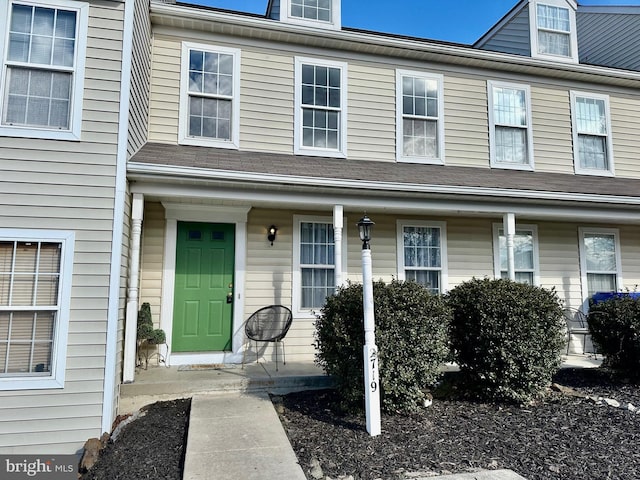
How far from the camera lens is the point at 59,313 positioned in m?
4.06

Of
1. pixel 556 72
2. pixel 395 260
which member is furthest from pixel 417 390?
pixel 556 72

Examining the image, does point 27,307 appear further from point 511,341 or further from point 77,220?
point 511,341

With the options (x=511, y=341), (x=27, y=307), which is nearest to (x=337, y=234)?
(x=511, y=341)

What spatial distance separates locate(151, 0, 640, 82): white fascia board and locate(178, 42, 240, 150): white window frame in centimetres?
37

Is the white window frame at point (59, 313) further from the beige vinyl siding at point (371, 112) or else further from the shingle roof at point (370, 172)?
the beige vinyl siding at point (371, 112)

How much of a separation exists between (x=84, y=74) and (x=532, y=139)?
7.04 m

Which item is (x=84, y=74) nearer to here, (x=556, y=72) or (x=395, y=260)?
(x=395, y=260)

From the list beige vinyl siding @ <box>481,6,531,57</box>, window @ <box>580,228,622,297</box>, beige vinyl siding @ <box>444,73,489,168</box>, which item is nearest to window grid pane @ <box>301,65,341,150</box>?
beige vinyl siding @ <box>444,73,489,168</box>

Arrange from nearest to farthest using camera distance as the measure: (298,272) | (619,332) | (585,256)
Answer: (619,332) < (298,272) < (585,256)

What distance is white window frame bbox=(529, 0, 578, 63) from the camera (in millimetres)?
7773

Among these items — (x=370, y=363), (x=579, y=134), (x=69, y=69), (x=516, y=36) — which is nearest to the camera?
(x=370, y=363)

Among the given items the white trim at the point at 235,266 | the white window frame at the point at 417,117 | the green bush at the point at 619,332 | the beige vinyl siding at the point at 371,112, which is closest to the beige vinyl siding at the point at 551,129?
the white window frame at the point at 417,117

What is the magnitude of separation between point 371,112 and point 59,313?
5.26 m

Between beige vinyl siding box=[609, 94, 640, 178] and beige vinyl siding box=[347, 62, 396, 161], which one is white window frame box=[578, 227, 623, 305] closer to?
beige vinyl siding box=[609, 94, 640, 178]
